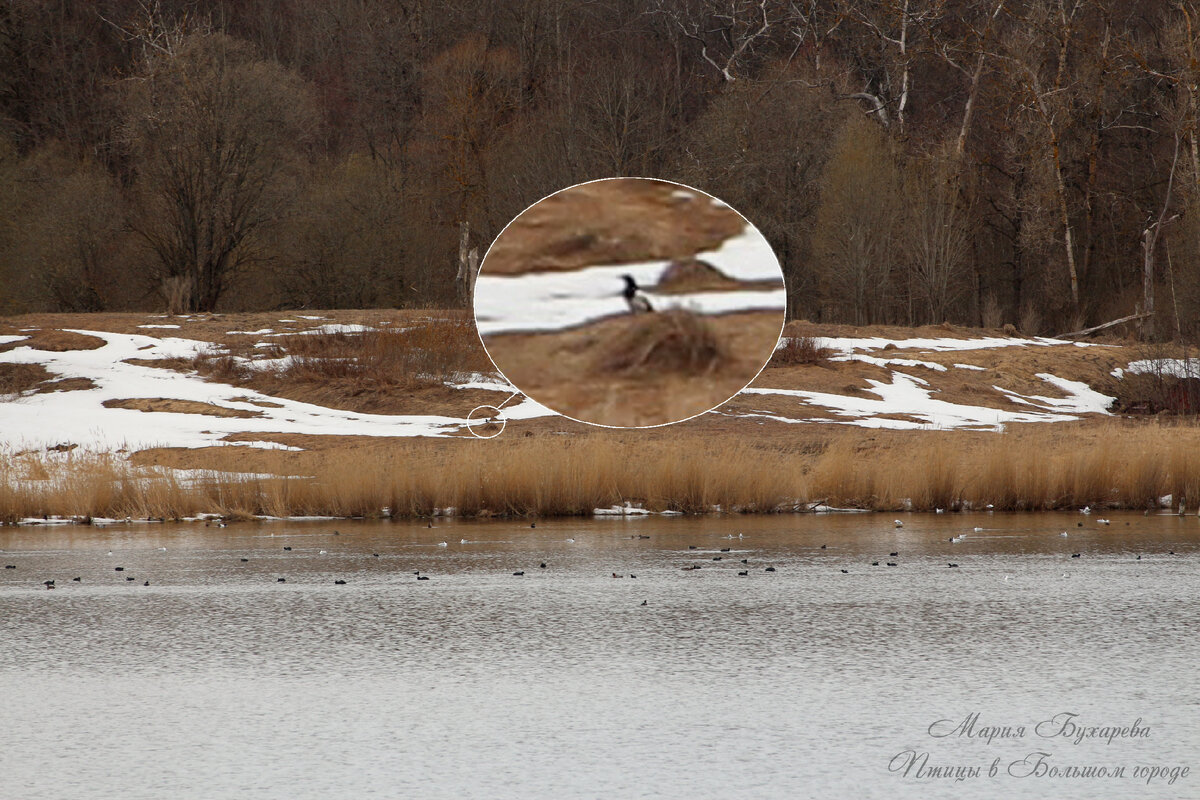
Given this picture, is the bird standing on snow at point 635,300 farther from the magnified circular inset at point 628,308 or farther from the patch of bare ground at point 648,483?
the patch of bare ground at point 648,483

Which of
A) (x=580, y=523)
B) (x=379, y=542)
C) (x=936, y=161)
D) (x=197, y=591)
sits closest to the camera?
(x=197, y=591)

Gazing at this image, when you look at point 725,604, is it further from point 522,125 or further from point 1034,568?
point 522,125

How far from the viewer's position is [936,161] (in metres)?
38.2

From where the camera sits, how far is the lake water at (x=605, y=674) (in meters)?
4.49

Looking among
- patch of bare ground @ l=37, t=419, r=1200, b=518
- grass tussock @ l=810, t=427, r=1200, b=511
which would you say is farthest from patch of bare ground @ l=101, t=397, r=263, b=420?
grass tussock @ l=810, t=427, r=1200, b=511

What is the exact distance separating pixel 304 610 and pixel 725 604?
2.46 meters

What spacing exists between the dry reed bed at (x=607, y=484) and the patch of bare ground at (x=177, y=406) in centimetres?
493

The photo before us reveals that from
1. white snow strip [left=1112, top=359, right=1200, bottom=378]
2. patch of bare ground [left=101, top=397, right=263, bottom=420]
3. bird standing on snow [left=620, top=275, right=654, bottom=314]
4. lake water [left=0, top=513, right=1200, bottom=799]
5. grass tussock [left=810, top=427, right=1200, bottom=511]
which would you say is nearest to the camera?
lake water [left=0, top=513, right=1200, bottom=799]

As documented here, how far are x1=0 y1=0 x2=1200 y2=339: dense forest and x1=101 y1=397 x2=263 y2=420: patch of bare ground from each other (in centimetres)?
946

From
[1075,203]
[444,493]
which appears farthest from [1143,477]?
[1075,203]

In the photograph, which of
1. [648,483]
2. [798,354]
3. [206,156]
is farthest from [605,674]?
[206,156]

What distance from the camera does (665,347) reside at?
19.5 ft

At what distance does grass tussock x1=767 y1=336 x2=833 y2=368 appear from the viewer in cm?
2491

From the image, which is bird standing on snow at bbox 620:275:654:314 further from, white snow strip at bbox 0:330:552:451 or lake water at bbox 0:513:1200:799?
white snow strip at bbox 0:330:552:451
